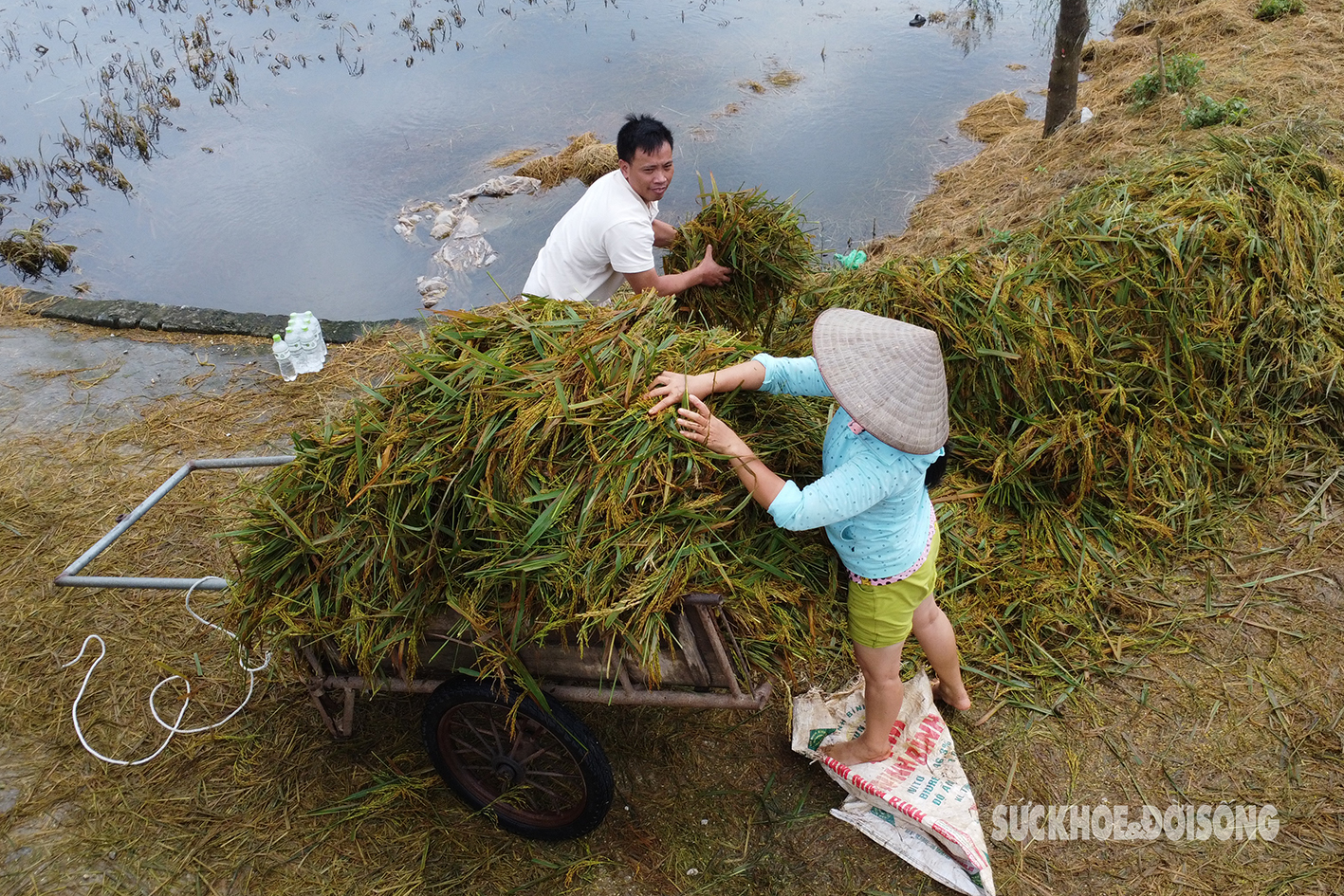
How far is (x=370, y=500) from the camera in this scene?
7.10ft

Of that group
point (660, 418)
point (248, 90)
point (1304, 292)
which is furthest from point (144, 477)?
point (248, 90)

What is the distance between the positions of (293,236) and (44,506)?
3.64 metres

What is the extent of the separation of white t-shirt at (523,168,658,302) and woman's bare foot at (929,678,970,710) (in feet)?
6.25

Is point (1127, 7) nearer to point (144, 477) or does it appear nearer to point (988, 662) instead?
point (988, 662)

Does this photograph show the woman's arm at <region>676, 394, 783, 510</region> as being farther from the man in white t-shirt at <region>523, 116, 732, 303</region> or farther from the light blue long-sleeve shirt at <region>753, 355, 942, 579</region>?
the man in white t-shirt at <region>523, 116, 732, 303</region>

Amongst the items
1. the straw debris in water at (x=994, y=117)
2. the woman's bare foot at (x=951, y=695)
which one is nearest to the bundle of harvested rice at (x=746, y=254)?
the woman's bare foot at (x=951, y=695)

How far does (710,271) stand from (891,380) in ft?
5.09

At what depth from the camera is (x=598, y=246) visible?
334cm

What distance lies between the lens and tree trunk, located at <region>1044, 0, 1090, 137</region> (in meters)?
6.21

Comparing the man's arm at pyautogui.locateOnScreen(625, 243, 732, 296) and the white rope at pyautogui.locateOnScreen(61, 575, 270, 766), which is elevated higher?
the man's arm at pyautogui.locateOnScreen(625, 243, 732, 296)

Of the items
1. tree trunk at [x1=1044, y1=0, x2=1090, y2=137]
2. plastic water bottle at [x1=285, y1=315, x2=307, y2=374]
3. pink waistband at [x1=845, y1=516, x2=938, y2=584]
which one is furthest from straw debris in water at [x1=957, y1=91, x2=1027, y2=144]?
pink waistband at [x1=845, y1=516, x2=938, y2=584]

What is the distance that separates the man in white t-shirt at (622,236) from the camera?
324cm

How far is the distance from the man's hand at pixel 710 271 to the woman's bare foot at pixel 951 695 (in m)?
1.79

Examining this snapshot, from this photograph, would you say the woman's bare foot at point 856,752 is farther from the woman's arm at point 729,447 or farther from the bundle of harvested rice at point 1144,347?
the bundle of harvested rice at point 1144,347
